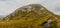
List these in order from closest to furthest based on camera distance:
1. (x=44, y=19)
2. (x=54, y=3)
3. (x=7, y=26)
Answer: (x=7, y=26), (x=44, y=19), (x=54, y=3)

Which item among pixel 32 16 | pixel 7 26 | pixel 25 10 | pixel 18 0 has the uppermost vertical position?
pixel 18 0

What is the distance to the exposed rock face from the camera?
143 centimetres

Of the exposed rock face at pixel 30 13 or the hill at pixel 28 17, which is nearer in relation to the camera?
the hill at pixel 28 17

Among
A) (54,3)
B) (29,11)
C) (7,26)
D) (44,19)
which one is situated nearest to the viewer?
(7,26)

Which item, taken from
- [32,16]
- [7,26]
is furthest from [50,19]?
[7,26]

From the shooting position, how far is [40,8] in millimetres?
1563

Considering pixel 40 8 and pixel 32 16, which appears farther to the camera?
pixel 40 8

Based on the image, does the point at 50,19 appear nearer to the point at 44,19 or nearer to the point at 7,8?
the point at 44,19

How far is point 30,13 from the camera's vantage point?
4.83 feet

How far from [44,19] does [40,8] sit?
0.82ft

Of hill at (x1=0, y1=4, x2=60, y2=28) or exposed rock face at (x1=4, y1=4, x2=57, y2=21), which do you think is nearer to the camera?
hill at (x1=0, y1=4, x2=60, y2=28)

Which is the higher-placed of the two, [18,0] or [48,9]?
[18,0]

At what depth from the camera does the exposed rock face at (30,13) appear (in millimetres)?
1432

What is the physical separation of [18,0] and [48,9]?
0.37m
